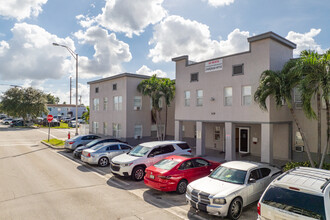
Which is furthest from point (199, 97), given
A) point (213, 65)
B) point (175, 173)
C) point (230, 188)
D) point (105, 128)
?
point (105, 128)

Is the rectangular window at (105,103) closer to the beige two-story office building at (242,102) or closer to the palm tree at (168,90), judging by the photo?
the palm tree at (168,90)

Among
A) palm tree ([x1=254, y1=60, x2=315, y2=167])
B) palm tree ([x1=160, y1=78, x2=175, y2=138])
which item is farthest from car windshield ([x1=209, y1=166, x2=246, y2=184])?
palm tree ([x1=160, y1=78, x2=175, y2=138])

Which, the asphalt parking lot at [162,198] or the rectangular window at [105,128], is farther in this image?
the rectangular window at [105,128]

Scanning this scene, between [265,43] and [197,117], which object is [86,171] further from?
[265,43]

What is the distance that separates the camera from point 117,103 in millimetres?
23828

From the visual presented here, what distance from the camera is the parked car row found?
555cm

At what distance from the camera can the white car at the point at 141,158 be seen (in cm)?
1149

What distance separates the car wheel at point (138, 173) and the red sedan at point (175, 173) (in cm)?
166

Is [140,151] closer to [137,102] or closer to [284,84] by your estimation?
[284,84]

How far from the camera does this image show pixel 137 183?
37.0 feet

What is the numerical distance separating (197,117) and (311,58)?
29.1 ft

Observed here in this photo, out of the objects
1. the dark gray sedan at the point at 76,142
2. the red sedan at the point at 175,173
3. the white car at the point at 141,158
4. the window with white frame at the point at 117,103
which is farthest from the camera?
→ the window with white frame at the point at 117,103

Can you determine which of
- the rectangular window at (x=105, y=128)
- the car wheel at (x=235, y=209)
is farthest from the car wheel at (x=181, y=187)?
the rectangular window at (x=105, y=128)

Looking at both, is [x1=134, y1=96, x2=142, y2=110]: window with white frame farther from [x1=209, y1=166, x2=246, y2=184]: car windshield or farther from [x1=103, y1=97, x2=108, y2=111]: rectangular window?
[x1=209, y1=166, x2=246, y2=184]: car windshield
